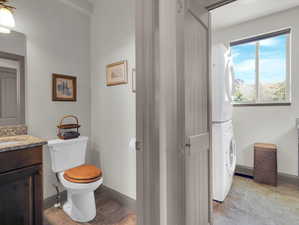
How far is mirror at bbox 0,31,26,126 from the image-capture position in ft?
4.97

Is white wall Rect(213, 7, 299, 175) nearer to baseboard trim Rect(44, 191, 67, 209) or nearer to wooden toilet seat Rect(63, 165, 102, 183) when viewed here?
wooden toilet seat Rect(63, 165, 102, 183)

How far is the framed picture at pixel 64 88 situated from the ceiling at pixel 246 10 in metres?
2.23

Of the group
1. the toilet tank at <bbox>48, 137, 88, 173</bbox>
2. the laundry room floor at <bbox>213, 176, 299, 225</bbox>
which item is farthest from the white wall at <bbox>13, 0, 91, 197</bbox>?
the laundry room floor at <bbox>213, 176, 299, 225</bbox>

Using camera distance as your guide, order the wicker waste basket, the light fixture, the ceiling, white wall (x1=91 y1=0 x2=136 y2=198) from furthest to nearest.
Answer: the wicker waste basket → the ceiling → white wall (x1=91 y1=0 x2=136 y2=198) → the light fixture

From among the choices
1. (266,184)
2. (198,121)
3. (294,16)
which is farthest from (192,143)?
(294,16)

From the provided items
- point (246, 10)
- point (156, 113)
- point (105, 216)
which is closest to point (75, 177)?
point (105, 216)

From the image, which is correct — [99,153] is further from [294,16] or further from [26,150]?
[294,16]

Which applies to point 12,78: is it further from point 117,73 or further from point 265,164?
point 265,164

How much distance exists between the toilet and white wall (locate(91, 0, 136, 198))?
12.7 inches

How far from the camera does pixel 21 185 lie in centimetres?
120

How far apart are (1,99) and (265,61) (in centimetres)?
355

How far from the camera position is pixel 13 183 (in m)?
1.15

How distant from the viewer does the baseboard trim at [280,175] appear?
7.45 ft

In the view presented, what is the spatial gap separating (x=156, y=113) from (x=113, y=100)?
104 cm
